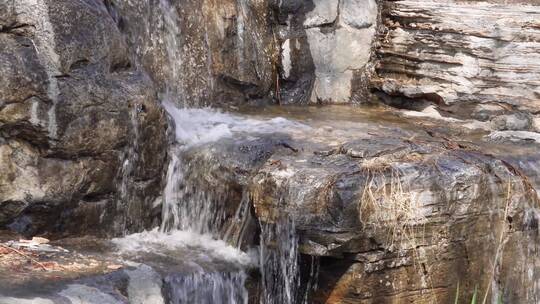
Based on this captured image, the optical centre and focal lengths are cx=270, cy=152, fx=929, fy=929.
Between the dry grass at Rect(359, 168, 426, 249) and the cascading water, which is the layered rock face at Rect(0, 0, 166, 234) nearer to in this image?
the cascading water

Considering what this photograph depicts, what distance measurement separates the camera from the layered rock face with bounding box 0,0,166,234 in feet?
15.3

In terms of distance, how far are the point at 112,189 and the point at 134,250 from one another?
16.8 inches

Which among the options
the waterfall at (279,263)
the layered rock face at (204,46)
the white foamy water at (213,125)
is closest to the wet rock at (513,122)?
the white foamy water at (213,125)

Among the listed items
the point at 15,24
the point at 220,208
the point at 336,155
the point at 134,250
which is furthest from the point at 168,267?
the point at 15,24

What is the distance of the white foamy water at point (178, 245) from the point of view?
4.80m

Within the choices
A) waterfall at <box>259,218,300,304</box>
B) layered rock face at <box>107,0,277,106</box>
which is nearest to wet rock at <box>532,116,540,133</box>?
layered rock face at <box>107,0,277,106</box>

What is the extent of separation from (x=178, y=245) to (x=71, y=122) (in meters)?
0.86

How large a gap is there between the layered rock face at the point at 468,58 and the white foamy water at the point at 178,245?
8.28 feet

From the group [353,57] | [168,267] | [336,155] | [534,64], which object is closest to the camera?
[168,267]

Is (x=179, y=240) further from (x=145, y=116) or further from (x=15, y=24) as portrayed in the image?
(x=15, y=24)

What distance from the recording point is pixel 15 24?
15.4 feet

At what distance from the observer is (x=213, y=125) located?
228 inches

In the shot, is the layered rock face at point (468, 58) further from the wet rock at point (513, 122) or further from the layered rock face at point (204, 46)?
the layered rock face at point (204, 46)

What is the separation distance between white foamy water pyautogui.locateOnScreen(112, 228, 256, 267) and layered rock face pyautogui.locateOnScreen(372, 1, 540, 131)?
252 centimetres
